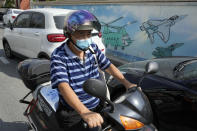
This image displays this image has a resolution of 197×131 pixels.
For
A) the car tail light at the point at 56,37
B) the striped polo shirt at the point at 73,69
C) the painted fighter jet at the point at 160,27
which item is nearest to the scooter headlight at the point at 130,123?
the striped polo shirt at the point at 73,69

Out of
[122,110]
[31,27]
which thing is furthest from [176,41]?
[122,110]

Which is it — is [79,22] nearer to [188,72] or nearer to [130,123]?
[130,123]

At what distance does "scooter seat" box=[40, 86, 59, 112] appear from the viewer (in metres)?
2.17

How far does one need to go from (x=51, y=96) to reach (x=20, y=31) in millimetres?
4609

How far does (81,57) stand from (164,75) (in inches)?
52.3

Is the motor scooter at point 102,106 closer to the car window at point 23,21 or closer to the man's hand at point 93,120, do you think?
the man's hand at point 93,120

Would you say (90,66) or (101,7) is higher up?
(101,7)

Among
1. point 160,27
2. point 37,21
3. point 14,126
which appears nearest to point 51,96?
point 14,126

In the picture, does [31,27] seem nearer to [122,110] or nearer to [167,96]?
[167,96]

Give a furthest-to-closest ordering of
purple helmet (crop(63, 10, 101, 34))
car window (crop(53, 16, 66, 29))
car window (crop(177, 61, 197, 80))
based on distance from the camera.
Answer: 1. car window (crop(53, 16, 66, 29))
2. car window (crop(177, 61, 197, 80))
3. purple helmet (crop(63, 10, 101, 34))

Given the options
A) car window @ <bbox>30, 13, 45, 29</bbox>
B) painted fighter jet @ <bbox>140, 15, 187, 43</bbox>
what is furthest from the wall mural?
car window @ <bbox>30, 13, 45, 29</bbox>

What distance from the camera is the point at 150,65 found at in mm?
1833

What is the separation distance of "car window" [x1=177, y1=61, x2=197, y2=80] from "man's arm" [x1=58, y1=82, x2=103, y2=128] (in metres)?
1.51

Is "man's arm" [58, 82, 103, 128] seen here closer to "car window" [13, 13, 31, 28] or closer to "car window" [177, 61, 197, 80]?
"car window" [177, 61, 197, 80]
